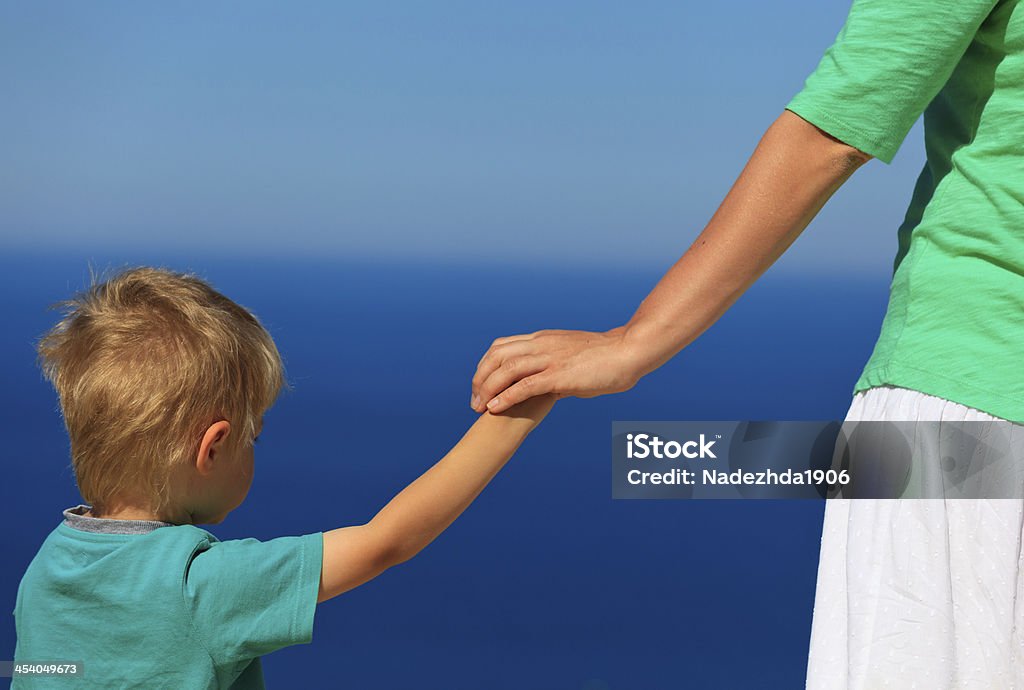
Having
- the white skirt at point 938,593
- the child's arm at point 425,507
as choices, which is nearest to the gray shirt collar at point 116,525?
the child's arm at point 425,507

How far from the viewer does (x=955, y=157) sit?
36.4 inches

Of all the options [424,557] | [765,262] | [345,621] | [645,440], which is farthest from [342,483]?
[765,262]

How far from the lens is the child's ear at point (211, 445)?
42.6 inches

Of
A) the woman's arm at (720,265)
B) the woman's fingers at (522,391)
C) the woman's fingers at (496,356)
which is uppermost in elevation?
the woman's arm at (720,265)

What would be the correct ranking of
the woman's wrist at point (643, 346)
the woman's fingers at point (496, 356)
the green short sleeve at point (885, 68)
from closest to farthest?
1. the green short sleeve at point (885, 68)
2. the woman's wrist at point (643, 346)
3. the woman's fingers at point (496, 356)

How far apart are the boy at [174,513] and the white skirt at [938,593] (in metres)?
0.34

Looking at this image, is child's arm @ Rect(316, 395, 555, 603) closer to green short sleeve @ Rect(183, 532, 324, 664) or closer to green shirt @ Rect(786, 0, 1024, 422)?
green short sleeve @ Rect(183, 532, 324, 664)

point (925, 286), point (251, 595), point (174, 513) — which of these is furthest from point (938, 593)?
point (174, 513)

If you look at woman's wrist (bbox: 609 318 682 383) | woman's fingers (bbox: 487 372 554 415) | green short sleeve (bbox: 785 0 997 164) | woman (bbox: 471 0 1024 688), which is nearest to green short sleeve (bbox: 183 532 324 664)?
woman's fingers (bbox: 487 372 554 415)

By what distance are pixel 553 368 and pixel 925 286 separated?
0.32 m

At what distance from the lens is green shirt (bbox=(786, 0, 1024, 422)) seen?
0.88 meters

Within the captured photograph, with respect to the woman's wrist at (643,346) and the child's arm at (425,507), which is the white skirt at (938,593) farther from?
the child's arm at (425,507)

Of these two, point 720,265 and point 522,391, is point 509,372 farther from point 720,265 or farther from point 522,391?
point 720,265

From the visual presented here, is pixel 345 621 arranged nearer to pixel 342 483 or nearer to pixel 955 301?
pixel 342 483
